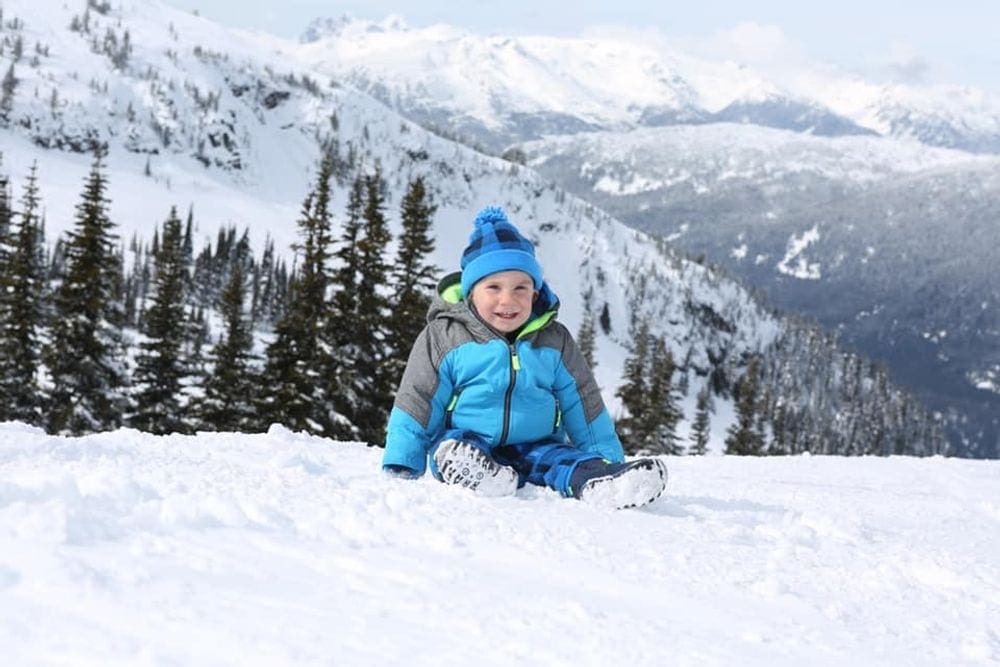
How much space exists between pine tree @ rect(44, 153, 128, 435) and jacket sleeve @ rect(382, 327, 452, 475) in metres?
21.6

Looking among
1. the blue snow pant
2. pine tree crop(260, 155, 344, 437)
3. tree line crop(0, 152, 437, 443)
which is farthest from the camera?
tree line crop(0, 152, 437, 443)

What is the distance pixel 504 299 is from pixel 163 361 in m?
22.5

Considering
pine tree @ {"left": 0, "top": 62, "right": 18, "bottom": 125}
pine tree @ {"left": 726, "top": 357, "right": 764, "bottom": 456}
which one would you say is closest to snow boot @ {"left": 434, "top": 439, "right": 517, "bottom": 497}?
pine tree @ {"left": 726, "top": 357, "right": 764, "bottom": 456}

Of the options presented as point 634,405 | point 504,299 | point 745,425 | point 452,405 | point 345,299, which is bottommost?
point 745,425

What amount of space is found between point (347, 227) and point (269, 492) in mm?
22450

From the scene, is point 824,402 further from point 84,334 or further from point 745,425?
point 84,334

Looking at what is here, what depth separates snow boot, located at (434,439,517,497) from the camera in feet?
14.4

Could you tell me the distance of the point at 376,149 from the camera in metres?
173

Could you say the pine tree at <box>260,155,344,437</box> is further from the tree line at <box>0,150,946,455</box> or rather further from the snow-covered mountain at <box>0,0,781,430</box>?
the snow-covered mountain at <box>0,0,781,430</box>

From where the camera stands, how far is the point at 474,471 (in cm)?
439

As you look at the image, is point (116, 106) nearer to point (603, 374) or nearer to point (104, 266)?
point (603, 374)

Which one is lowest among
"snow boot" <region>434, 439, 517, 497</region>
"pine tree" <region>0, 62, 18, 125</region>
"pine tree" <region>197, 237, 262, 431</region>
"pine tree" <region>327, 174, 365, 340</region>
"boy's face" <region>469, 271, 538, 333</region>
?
"pine tree" <region>197, 237, 262, 431</region>

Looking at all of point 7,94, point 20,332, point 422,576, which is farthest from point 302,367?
point 7,94

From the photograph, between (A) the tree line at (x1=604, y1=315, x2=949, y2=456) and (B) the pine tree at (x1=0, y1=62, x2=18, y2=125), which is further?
(B) the pine tree at (x1=0, y1=62, x2=18, y2=125)
